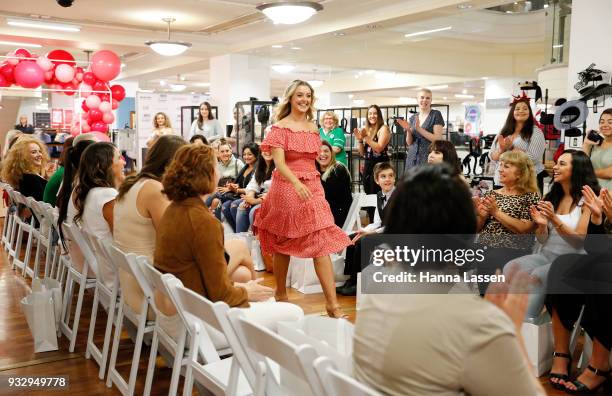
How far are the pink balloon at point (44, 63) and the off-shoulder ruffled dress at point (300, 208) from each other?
22.0 feet

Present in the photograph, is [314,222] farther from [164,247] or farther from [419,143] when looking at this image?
[419,143]

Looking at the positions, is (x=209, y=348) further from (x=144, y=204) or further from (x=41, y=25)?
(x=41, y=25)

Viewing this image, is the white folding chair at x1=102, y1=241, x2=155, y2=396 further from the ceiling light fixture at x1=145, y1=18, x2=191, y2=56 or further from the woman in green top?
the ceiling light fixture at x1=145, y1=18, x2=191, y2=56

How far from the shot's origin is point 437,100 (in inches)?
993

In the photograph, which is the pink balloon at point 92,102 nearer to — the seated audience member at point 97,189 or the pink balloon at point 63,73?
the pink balloon at point 63,73

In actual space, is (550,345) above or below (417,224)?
below

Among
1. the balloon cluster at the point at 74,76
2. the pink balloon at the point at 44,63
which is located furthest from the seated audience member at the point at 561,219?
the pink balloon at the point at 44,63

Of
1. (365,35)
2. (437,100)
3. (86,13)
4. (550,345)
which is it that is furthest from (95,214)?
(437,100)

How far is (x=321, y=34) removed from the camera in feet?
27.7

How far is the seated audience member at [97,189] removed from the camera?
11.7 feet

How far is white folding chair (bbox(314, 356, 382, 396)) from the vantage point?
131cm

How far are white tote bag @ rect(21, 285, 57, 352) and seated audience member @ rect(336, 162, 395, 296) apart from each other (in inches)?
82.1

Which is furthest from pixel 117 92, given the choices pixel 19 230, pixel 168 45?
pixel 19 230

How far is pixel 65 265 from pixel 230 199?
2.52m
